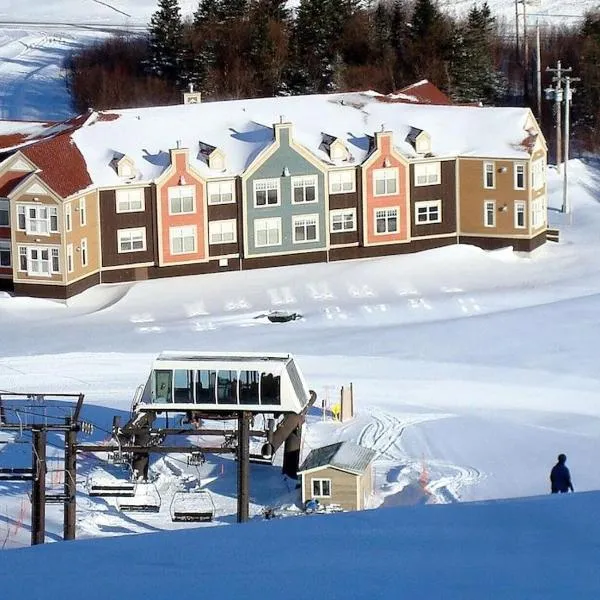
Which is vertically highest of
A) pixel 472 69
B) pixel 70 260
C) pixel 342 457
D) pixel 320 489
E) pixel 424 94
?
pixel 472 69

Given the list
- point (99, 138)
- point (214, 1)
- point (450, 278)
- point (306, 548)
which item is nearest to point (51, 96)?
point (214, 1)

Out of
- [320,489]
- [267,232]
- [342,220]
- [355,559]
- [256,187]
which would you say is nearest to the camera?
[355,559]

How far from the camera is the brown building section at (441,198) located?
47.7m

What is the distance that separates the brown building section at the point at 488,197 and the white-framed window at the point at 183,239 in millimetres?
8633

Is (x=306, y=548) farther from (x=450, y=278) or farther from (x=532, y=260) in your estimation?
(x=532, y=260)

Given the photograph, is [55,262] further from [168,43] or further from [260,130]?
[168,43]

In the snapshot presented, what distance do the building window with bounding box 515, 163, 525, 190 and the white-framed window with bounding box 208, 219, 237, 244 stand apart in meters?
8.81

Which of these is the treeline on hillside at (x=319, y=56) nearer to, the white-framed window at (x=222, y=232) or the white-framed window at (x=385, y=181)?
the white-framed window at (x=385, y=181)

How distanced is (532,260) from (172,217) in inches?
429

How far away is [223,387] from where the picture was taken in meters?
28.1

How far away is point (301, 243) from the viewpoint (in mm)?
46406

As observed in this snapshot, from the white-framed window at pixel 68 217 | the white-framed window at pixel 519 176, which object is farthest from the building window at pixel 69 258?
the white-framed window at pixel 519 176

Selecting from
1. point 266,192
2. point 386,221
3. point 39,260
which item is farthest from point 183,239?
point 386,221

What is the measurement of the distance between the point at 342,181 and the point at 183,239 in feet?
17.1
